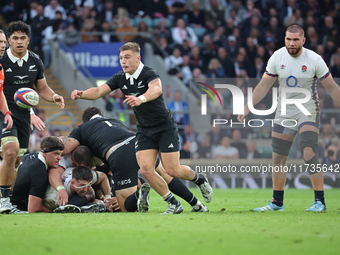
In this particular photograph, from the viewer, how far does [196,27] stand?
17.6m

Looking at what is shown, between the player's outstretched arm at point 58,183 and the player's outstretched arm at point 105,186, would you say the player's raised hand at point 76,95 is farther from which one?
the player's outstretched arm at point 105,186

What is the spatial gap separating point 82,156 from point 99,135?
0.44 m

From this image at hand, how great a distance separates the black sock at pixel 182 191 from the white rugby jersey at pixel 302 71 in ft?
5.52

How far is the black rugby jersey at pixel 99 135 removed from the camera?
711cm

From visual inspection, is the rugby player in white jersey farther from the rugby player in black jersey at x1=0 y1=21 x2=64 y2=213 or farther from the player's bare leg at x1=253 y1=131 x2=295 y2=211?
the rugby player in black jersey at x1=0 y1=21 x2=64 y2=213

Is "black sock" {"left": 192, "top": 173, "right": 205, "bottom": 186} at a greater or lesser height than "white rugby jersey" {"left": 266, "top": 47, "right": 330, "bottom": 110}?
lesser

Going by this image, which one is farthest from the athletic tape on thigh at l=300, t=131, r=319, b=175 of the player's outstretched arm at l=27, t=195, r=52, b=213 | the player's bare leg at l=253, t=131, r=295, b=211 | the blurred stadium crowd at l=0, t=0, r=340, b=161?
the blurred stadium crowd at l=0, t=0, r=340, b=161

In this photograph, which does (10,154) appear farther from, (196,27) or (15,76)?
(196,27)

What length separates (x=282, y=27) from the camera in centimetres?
1762

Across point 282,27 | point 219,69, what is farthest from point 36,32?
point 282,27

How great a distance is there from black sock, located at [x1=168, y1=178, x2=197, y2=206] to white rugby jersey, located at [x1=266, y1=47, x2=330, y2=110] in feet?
5.52

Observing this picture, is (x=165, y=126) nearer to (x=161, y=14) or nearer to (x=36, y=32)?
(x=36, y=32)

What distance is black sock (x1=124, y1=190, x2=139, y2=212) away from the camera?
21.8 feet

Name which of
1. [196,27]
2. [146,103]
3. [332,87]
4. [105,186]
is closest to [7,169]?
[105,186]
